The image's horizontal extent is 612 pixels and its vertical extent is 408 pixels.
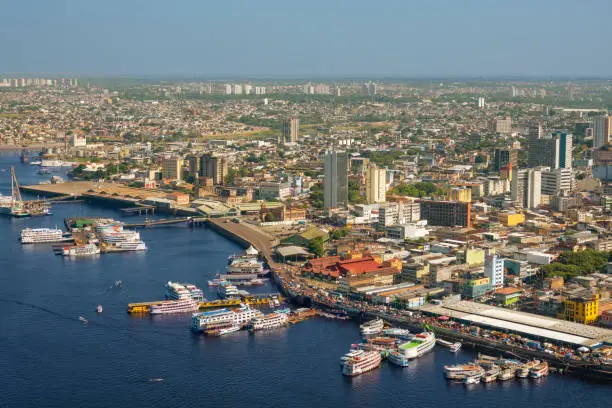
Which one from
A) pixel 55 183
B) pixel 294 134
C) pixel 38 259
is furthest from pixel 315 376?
pixel 294 134

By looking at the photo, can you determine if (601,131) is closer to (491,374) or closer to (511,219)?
(511,219)

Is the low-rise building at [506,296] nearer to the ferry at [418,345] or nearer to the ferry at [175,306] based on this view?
the ferry at [418,345]

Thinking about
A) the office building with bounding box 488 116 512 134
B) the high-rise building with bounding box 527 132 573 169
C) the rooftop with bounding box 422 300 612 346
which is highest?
the office building with bounding box 488 116 512 134

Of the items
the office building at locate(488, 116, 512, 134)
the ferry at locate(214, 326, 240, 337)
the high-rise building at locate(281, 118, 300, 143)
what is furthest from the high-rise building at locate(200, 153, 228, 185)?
the office building at locate(488, 116, 512, 134)

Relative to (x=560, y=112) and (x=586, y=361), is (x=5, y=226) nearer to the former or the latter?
(x=586, y=361)

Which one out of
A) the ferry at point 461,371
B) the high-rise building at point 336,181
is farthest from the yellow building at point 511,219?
the ferry at point 461,371

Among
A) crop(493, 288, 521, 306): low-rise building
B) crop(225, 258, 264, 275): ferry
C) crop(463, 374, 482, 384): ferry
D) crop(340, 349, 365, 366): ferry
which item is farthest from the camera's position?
crop(225, 258, 264, 275): ferry

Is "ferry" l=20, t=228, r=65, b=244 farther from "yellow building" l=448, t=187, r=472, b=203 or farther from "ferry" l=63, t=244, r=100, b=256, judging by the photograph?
"yellow building" l=448, t=187, r=472, b=203
